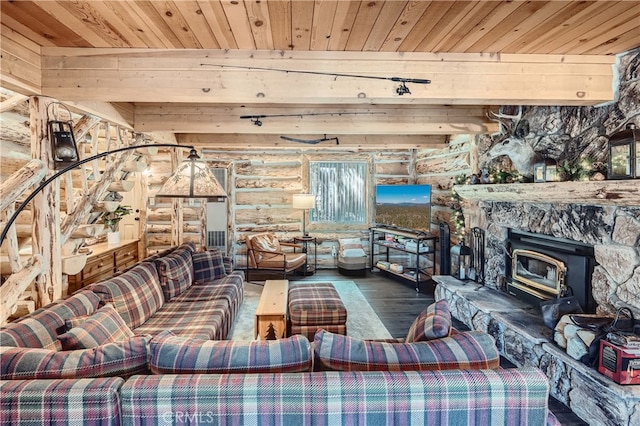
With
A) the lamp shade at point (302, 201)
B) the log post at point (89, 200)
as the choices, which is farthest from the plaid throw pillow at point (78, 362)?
the lamp shade at point (302, 201)

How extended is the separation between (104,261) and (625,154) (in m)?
5.76

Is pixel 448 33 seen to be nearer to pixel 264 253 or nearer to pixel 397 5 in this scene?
pixel 397 5

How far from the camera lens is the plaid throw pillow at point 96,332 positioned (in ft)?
6.17

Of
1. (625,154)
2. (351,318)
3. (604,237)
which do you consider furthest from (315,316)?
(625,154)

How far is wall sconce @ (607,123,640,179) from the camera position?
2322 millimetres

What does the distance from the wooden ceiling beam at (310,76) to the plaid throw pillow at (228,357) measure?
1.87 metres

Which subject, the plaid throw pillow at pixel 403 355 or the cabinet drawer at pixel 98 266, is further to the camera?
the cabinet drawer at pixel 98 266

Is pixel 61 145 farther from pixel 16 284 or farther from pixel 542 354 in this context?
pixel 542 354

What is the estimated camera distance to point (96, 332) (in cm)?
204

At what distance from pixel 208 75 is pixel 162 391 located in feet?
→ 7.26

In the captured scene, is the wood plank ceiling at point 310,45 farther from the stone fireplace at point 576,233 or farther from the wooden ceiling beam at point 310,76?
the stone fireplace at point 576,233

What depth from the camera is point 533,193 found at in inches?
126

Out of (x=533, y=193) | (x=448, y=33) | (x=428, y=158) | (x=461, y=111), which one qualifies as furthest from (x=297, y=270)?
(x=448, y=33)

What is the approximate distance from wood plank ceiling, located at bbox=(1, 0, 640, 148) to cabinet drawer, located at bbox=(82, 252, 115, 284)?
7.80ft
